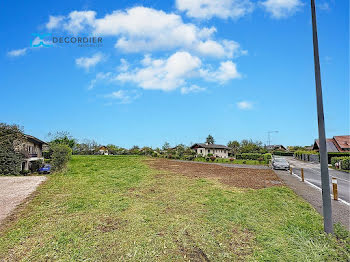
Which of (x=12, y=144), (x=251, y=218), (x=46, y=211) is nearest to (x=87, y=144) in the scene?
(x=12, y=144)

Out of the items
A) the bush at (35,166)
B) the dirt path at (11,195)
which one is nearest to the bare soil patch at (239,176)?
the dirt path at (11,195)

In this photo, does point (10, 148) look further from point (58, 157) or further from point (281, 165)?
point (281, 165)

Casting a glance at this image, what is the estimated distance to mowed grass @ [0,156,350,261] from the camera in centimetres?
417

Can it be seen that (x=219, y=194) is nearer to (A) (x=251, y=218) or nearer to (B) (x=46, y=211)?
(A) (x=251, y=218)

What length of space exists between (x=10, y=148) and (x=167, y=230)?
18.6 m

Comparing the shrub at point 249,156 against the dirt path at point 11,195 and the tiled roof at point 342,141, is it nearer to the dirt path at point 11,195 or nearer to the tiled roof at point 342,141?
the tiled roof at point 342,141

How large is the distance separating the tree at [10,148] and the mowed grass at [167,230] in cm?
1126

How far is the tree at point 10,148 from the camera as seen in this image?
54.7ft

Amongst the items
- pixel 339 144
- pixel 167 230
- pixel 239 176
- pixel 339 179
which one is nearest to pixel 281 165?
pixel 339 179

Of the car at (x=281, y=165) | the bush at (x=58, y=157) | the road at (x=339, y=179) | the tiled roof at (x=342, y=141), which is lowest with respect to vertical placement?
the road at (x=339, y=179)

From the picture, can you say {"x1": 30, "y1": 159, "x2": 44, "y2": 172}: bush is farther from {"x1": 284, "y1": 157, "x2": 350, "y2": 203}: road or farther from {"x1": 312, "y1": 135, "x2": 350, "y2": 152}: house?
{"x1": 312, "y1": 135, "x2": 350, "y2": 152}: house

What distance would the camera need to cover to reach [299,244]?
14.8ft

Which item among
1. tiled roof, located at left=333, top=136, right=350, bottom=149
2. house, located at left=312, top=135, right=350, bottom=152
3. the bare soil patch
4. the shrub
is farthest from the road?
tiled roof, located at left=333, top=136, right=350, bottom=149

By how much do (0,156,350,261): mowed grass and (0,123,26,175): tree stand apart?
11259 millimetres
